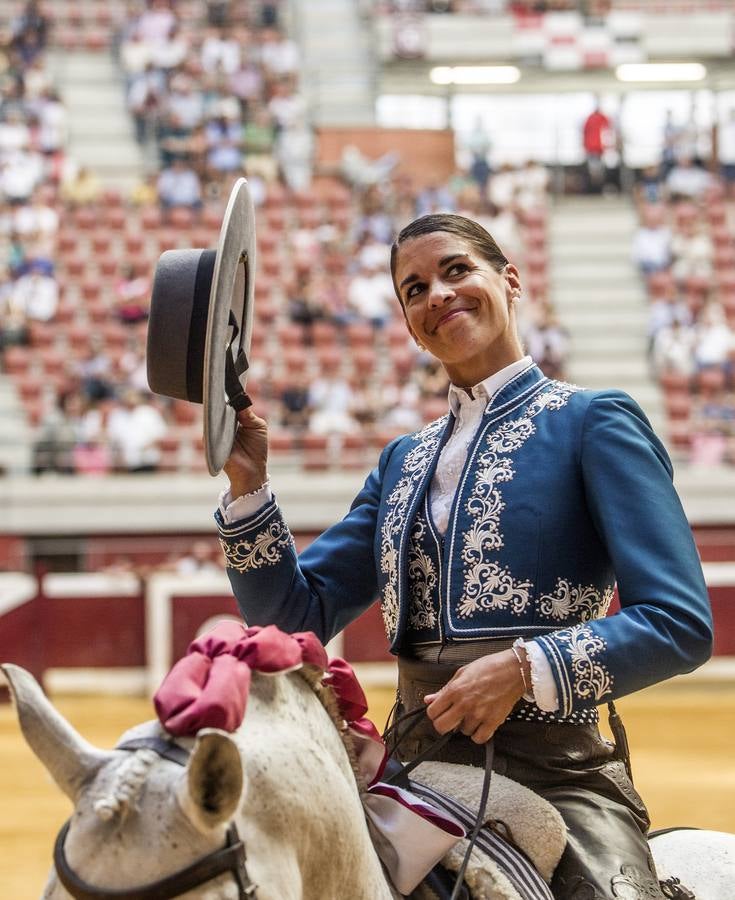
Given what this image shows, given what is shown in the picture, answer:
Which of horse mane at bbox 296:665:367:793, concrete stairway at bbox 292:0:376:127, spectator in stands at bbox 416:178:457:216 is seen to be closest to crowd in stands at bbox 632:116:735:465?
spectator in stands at bbox 416:178:457:216

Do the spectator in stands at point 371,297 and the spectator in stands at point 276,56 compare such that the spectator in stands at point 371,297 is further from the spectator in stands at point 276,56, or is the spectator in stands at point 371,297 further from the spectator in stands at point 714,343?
the spectator in stands at point 276,56

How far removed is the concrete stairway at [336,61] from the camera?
1616cm

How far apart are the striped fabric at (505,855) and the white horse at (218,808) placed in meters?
0.15

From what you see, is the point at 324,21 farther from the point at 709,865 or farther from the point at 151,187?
the point at 709,865

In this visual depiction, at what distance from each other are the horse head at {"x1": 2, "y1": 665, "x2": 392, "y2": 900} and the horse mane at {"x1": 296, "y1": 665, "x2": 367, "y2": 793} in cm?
6

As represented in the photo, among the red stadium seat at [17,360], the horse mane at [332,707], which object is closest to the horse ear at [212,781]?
the horse mane at [332,707]

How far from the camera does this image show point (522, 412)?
1.76m

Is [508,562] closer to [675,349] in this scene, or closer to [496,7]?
[675,349]

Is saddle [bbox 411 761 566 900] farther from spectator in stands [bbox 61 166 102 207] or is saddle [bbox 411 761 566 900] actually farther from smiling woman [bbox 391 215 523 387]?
spectator in stands [bbox 61 166 102 207]

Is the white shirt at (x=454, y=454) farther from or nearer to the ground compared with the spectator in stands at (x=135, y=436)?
farther from the ground

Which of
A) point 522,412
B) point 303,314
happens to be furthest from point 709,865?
point 303,314

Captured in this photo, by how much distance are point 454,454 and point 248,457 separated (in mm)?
259

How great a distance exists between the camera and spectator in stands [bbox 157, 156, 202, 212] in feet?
42.3

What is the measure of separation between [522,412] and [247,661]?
617 millimetres
